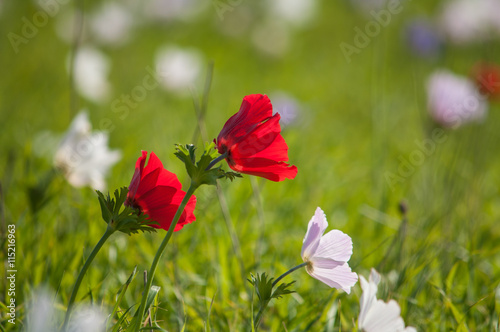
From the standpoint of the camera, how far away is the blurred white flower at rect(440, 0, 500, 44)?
182 cm

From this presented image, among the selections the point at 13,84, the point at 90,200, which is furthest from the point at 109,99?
the point at 90,200

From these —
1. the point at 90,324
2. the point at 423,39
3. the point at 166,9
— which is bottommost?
the point at 423,39

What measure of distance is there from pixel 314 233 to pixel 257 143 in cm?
15

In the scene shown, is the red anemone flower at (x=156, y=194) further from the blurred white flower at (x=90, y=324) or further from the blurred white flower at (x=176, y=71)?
the blurred white flower at (x=176, y=71)

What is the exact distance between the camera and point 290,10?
406cm

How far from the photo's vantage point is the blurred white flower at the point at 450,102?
1366 millimetres

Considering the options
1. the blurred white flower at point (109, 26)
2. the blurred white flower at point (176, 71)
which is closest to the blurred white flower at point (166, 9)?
the blurred white flower at point (109, 26)

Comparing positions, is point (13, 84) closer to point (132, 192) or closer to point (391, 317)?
point (132, 192)

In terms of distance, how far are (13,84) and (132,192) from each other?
1807mm

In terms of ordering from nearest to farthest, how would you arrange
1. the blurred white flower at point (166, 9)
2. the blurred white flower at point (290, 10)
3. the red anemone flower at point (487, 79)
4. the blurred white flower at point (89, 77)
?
the red anemone flower at point (487, 79)
the blurred white flower at point (89, 77)
the blurred white flower at point (166, 9)
the blurred white flower at point (290, 10)

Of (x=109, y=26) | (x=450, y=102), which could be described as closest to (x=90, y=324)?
(x=450, y=102)

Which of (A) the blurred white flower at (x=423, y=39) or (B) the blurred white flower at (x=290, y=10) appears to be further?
(B) the blurred white flower at (x=290, y=10)

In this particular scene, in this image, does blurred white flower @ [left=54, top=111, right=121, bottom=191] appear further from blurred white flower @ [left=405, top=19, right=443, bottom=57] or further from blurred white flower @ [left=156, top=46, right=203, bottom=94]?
blurred white flower @ [left=405, top=19, right=443, bottom=57]

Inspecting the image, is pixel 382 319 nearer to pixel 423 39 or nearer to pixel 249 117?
pixel 249 117
